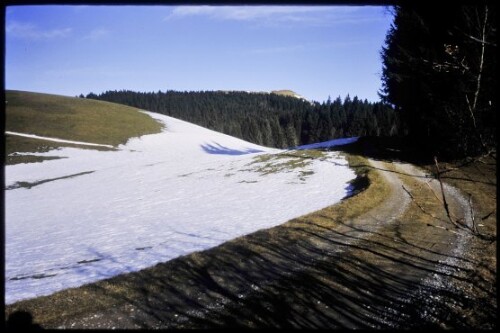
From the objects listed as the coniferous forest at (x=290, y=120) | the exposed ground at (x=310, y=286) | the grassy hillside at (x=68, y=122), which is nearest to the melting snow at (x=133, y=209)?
the exposed ground at (x=310, y=286)

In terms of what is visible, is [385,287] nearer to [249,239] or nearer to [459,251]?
[459,251]

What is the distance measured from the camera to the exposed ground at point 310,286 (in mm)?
7730

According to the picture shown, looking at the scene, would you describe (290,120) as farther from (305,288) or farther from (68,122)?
(305,288)

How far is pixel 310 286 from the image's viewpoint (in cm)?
948

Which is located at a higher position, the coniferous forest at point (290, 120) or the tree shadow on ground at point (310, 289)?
the coniferous forest at point (290, 120)

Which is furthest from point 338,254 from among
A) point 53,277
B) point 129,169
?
point 129,169

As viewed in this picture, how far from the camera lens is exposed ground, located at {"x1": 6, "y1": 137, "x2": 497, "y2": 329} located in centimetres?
773

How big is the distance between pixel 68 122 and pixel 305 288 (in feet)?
230

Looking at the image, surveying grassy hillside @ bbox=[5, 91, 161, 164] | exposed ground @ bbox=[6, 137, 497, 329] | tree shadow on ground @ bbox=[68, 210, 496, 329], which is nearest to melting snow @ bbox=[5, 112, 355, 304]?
exposed ground @ bbox=[6, 137, 497, 329]

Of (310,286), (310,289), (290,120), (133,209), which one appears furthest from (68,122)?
(290,120)

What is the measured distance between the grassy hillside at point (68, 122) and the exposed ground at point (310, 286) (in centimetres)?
4497

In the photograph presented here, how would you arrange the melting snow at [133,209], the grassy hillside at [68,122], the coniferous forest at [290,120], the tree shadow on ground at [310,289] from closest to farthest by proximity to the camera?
the tree shadow on ground at [310,289], the melting snow at [133,209], the grassy hillside at [68,122], the coniferous forest at [290,120]

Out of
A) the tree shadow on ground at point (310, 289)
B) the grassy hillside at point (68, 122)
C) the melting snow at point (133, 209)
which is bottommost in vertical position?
the melting snow at point (133, 209)

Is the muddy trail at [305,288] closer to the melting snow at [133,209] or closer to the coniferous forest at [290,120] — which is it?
the melting snow at [133,209]
